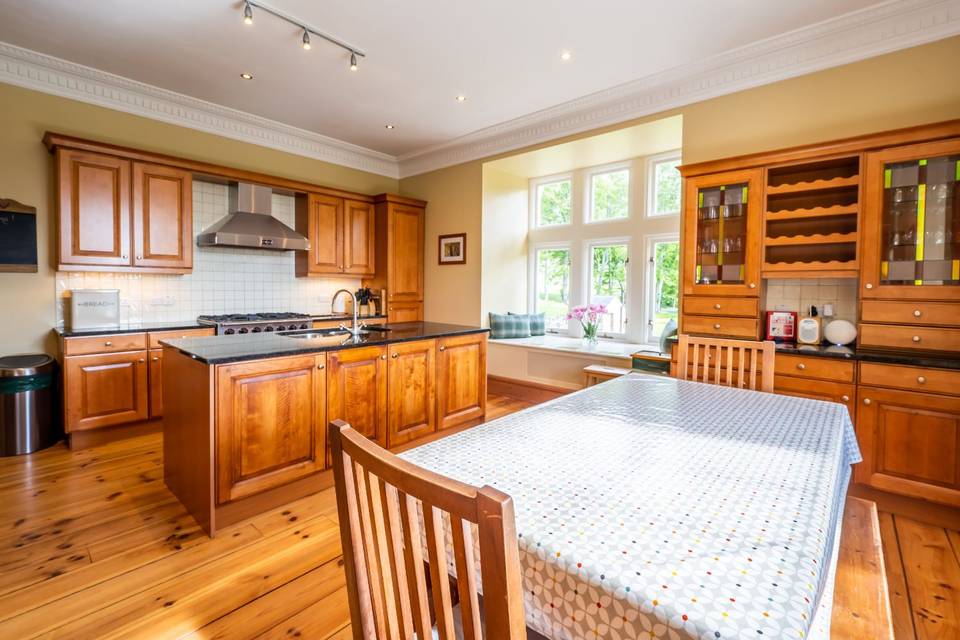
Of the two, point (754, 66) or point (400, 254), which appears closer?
point (754, 66)

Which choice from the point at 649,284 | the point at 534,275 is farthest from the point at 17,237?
the point at 649,284

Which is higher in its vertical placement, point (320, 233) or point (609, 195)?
point (609, 195)

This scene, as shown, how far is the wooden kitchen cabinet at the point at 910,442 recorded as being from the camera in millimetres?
2209

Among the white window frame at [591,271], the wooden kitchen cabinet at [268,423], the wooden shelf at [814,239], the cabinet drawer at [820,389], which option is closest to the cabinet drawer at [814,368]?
the cabinet drawer at [820,389]

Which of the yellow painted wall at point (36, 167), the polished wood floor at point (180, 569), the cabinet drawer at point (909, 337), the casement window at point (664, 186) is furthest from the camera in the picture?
the casement window at point (664, 186)

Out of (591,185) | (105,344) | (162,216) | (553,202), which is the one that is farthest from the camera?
(553,202)

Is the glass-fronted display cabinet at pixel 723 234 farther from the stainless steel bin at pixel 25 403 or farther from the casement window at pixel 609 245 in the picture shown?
the stainless steel bin at pixel 25 403

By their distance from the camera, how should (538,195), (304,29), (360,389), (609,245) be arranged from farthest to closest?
(538,195)
(609,245)
(304,29)
(360,389)

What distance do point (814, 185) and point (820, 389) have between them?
4.18ft

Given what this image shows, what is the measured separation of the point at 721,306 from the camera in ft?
10.2

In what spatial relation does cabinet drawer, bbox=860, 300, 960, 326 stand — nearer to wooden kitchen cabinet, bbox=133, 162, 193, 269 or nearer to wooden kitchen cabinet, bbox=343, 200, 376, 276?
wooden kitchen cabinet, bbox=343, 200, 376, 276

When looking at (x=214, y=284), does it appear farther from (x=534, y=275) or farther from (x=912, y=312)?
(x=912, y=312)

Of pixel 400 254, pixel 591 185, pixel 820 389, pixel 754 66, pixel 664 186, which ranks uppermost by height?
pixel 754 66

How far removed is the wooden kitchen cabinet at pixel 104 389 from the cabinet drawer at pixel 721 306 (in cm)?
421
